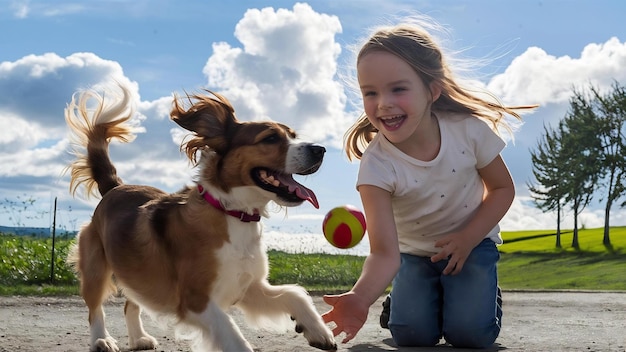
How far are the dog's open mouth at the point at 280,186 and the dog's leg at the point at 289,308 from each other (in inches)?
24.5

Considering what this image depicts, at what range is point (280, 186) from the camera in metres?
4.29

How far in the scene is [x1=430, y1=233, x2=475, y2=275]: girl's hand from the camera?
4691 millimetres

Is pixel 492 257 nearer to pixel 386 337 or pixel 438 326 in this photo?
pixel 438 326

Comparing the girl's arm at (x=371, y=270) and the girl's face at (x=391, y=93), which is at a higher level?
the girl's face at (x=391, y=93)

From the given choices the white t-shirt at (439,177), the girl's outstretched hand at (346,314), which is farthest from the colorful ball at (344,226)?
the girl's outstretched hand at (346,314)

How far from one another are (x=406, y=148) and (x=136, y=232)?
189 centimetres

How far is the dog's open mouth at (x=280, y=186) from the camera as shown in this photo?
14.0 feet

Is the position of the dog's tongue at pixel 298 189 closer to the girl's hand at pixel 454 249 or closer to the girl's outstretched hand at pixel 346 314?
the girl's outstretched hand at pixel 346 314

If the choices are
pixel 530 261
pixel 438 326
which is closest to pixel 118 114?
pixel 438 326

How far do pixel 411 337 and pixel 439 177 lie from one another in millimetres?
1188

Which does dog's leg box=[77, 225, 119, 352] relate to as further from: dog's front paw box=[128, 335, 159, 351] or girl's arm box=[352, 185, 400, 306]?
girl's arm box=[352, 185, 400, 306]

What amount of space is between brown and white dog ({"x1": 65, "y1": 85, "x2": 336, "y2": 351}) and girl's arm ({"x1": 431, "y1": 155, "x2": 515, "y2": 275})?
1.00 meters

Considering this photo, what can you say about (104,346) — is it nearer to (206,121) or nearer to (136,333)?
(136,333)

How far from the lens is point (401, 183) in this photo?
15.4 feet
